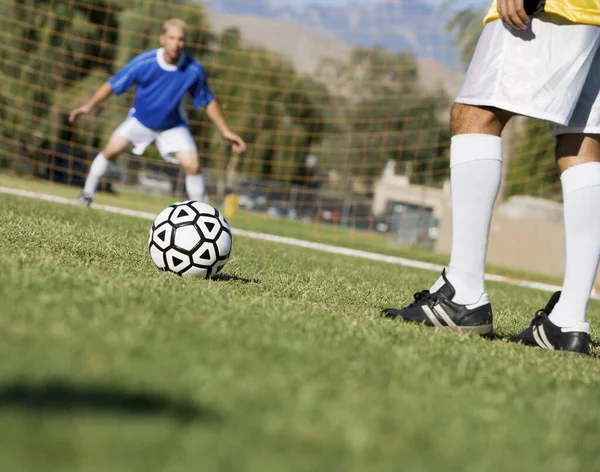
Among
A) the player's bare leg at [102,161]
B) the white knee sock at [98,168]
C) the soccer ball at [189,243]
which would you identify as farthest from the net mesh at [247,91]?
the soccer ball at [189,243]

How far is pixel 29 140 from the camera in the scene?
102 feet

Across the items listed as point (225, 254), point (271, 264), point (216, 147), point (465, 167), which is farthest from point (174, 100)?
point (216, 147)

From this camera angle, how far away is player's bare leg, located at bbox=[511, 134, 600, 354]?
3479 millimetres

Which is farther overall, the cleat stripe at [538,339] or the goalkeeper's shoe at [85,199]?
the goalkeeper's shoe at [85,199]

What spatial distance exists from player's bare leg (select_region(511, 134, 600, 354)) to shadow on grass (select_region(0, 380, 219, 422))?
2.23 meters

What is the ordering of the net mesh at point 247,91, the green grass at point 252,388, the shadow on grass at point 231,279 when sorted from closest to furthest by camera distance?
the green grass at point 252,388
the shadow on grass at point 231,279
the net mesh at point 247,91

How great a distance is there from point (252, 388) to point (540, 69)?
2.18 metres

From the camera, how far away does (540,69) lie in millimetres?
3441

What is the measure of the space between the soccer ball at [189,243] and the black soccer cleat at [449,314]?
1012mm

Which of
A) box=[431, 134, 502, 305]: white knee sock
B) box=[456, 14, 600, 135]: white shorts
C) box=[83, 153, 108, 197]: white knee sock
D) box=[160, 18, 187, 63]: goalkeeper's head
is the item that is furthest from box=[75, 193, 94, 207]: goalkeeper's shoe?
box=[456, 14, 600, 135]: white shorts

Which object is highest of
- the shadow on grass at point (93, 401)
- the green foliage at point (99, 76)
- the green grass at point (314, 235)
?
the green foliage at point (99, 76)

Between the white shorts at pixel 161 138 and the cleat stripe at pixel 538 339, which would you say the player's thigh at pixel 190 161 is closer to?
the white shorts at pixel 161 138

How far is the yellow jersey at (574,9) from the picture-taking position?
3434 mm

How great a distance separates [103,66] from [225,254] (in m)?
34.5
